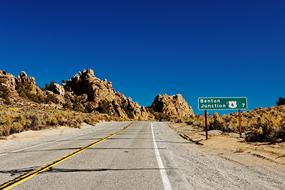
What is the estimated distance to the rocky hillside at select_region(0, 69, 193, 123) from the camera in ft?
310

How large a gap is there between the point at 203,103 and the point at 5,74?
84206 mm

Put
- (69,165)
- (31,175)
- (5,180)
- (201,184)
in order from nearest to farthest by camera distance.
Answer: (201,184), (5,180), (31,175), (69,165)

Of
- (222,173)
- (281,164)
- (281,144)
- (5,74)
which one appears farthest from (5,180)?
(5,74)

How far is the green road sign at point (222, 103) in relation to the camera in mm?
24578

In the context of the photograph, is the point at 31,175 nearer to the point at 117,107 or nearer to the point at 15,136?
the point at 15,136

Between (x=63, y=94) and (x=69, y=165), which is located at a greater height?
(x=63, y=94)

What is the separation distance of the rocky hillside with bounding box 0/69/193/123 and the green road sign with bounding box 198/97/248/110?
233ft

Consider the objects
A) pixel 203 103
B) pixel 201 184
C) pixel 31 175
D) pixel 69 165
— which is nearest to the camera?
pixel 201 184

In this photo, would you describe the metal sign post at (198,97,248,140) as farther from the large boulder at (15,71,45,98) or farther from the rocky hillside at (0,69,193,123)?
the large boulder at (15,71,45,98)

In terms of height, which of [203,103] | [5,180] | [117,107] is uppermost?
[117,107]

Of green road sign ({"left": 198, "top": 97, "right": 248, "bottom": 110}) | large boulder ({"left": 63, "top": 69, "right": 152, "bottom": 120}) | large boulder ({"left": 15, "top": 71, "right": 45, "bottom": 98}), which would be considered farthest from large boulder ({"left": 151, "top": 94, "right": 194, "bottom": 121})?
green road sign ({"left": 198, "top": 97, "right": 248, "bottom": 110})

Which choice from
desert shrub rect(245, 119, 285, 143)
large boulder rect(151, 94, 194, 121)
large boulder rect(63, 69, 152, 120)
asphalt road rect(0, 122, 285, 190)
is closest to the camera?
asphalt road rect(0, 122, 285, 190)

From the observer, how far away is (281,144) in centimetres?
1709

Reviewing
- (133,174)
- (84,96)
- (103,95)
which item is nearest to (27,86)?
(84,96)
